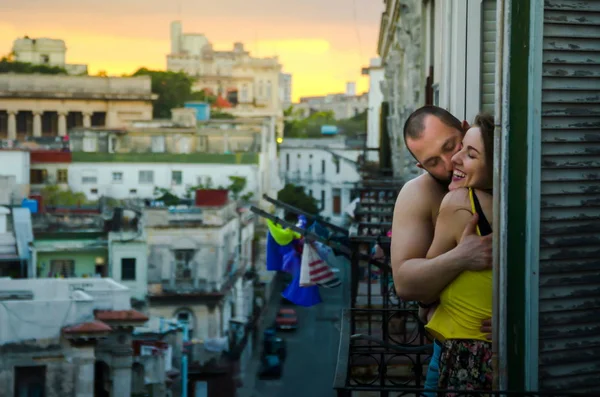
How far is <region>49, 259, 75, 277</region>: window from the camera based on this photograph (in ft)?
116

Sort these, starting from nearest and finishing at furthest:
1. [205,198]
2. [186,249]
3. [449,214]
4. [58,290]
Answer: [449,214] → [58,290] → [186,249] → [205,198]

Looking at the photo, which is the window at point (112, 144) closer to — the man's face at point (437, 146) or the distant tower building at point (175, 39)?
the man's face at point (437, 146)

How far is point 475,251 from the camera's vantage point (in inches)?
198

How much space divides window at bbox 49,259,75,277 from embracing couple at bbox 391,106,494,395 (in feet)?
101

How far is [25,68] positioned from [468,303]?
8546 cm

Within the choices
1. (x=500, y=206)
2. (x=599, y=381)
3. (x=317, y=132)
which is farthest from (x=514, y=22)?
(x=317, y=132)

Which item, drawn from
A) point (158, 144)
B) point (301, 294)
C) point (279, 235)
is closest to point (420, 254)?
point (301, 294)

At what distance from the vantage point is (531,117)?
15.9ft

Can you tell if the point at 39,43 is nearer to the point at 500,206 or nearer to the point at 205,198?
the point at 205,198

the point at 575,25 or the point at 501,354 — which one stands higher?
the point at 575,25

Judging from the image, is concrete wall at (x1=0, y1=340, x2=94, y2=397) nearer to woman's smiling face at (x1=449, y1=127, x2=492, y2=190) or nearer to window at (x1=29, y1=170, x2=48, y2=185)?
woman's smiling face at (x1=449, y1=127, x2=492, y2=190)

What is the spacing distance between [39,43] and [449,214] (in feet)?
301

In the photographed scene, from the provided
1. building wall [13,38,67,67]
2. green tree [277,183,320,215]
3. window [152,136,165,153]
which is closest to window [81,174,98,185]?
window [152,136,165,153]

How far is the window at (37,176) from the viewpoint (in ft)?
171
